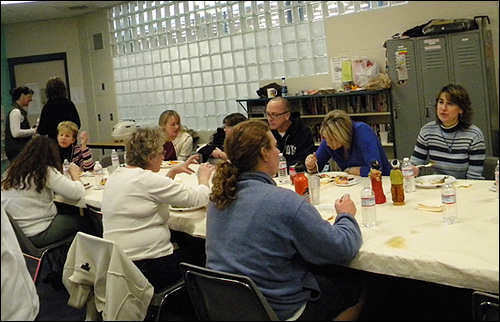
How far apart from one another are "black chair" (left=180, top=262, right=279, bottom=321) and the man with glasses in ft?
6.23

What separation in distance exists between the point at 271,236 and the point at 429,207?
0.75 metres

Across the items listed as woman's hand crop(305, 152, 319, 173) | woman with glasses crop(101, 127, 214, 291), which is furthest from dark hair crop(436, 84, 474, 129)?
woman with glasses crop(101, 127, 214, 291)

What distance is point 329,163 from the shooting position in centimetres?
320

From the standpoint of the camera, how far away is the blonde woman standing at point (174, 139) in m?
4.20

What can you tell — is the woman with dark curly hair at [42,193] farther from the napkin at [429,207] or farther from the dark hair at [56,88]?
the napkin at [429,207]

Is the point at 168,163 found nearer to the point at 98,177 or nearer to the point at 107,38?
the point at 98,177

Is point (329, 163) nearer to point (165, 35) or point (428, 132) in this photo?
point (428, 132)

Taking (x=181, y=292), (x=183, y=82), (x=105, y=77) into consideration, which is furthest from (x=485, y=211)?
(x=105, y=77)

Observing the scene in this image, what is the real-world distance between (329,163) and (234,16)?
305cm

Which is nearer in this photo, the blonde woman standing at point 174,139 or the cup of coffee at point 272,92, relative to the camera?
the blonde woman standing at point 174,139

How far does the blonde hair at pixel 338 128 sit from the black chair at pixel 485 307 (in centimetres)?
155

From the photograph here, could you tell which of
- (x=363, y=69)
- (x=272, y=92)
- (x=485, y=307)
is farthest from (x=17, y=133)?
(x=363, y=69)

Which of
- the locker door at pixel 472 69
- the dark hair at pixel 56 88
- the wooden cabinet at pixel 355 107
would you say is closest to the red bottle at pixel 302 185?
the dark hair at pixel 56 88

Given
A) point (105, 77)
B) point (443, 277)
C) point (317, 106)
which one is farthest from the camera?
point (105, 77)
